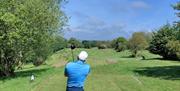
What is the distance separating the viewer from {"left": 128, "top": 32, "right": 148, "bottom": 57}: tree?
8512cm

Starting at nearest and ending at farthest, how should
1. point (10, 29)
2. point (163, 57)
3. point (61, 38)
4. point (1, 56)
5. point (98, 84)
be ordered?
point (98, 84) → point (10, 29) → point (1, 56) → point (61, 38) → point (163, 57)

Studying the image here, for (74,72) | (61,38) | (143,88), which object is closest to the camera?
(74,72)

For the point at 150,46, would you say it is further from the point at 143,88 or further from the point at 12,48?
the point at 143,88

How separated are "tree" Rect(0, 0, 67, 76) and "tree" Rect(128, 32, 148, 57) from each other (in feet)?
147

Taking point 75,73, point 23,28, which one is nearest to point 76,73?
point 75,73

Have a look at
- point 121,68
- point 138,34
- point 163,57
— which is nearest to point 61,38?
point 121,68

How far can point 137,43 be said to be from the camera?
281 ft

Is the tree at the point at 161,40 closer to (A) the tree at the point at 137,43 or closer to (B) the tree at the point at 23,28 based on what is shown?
(A) the tree at the point at 137,43

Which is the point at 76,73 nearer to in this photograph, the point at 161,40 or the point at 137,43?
the point at 161,40

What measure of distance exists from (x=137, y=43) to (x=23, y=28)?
51.5 meters

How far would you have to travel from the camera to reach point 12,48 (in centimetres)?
3709

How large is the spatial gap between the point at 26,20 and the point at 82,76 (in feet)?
78.6

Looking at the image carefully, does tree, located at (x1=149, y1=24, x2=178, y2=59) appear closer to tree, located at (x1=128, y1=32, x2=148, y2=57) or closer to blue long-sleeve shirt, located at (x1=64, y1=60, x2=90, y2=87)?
tree, located at (x1=128, y1=32, x2=148, y2=57)

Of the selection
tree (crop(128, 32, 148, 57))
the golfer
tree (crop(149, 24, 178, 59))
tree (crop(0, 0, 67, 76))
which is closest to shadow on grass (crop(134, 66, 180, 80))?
tree (crop(0, 0, 67, 76))
